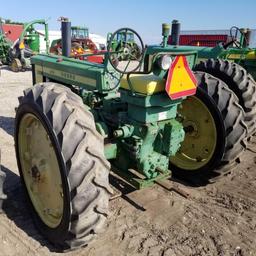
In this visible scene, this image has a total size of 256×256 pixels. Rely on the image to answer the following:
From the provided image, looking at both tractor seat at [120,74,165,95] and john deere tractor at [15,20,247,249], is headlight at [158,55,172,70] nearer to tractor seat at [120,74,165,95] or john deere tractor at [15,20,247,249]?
john deere tractor at [15,20,247,249]

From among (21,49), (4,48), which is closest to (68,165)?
(21,49)

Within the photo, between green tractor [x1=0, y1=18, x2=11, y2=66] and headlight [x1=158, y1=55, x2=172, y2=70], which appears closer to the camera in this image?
headlight [x1=158, y1=55, x2=172, y2=70]

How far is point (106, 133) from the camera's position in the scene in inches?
125

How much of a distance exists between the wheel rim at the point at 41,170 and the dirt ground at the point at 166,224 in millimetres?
227

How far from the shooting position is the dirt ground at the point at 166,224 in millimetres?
2635

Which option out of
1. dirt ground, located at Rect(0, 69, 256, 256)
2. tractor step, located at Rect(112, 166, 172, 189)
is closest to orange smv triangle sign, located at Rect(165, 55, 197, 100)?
tractor step, located at Rect(112, 166, 172, 189)

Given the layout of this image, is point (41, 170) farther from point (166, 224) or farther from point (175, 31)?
point (175, 31)

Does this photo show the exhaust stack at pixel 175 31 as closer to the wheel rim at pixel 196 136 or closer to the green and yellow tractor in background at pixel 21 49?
the wheel rim at pixel 196 136

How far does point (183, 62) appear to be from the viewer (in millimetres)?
2666

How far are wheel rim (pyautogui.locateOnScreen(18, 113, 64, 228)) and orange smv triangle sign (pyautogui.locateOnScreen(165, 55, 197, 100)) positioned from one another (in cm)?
106

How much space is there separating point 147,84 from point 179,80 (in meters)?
0.28

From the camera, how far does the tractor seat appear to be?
2643 millimetres

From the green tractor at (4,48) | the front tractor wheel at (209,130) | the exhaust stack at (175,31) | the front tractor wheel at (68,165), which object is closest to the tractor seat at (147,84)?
the front tractor wheel at (68,165)

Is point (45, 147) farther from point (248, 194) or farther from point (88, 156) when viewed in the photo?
point (248, 194)
